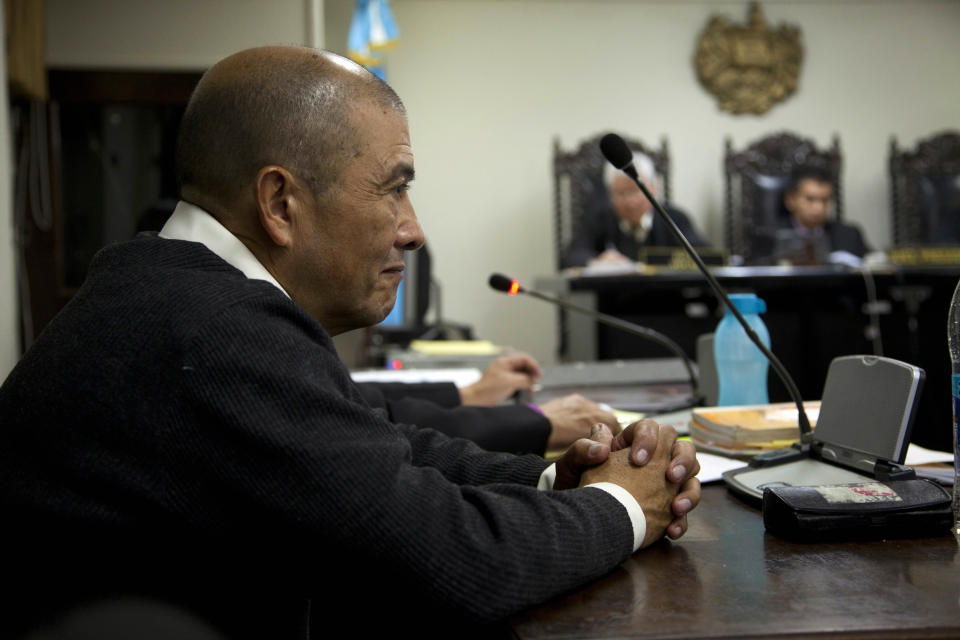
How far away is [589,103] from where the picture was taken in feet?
19.2

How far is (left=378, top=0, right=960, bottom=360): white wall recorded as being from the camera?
577cm

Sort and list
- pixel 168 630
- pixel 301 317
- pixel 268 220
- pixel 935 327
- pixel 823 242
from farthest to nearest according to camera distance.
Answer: pixel 823 242 → pixel 935 327 → pixel 268 220 → pixel 301 317 → pixel 168 630

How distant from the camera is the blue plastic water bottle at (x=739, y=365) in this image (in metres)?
1.51

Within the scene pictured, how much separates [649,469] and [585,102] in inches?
208

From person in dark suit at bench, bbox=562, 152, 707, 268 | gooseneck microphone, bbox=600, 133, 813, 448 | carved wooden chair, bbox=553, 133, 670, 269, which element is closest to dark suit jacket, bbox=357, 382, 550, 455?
gooseneck microphone, bbox=600, 133, 813, 448

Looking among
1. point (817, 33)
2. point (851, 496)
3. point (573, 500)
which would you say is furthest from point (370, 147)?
point (817, 33)

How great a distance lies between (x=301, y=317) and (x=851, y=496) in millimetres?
530

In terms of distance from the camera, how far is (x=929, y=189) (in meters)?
5.50

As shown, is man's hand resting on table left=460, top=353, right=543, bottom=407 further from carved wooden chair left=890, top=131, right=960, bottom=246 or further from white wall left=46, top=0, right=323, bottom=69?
carved wooden chair left=890, top=131, right=960, bottom=246

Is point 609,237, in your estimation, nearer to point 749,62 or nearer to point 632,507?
point 749,62

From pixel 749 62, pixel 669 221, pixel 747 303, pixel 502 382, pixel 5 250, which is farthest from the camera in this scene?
pixel 749 62

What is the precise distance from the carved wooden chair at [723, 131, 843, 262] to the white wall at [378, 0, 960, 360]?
0.44m

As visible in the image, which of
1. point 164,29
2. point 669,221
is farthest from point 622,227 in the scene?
point 669,221

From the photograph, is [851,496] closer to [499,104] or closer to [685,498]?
[685,498]
